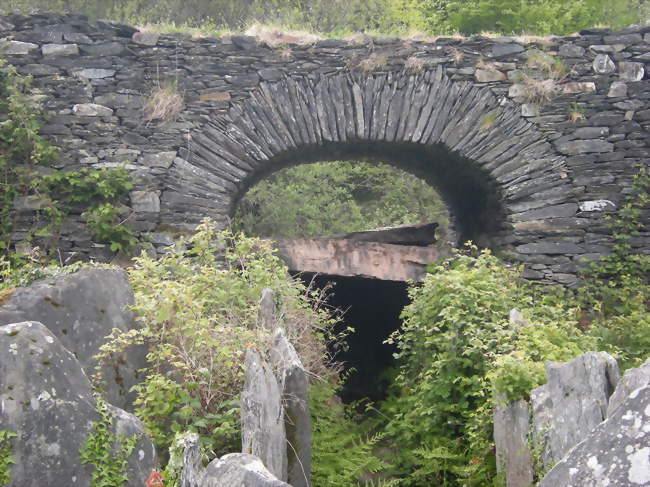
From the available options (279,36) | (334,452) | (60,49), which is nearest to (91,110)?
(60,49)

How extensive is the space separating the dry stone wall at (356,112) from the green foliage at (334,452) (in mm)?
2563

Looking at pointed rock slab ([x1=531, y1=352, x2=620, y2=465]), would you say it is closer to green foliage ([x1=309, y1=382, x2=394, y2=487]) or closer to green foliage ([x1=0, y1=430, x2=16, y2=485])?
green foliage ([x1=309, y1=382, x2=394, y2=487])

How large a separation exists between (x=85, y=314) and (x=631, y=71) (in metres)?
6.52

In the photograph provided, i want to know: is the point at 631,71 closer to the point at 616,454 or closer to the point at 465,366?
the point at 465,366

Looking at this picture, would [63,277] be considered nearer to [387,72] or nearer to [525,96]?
[387,72]

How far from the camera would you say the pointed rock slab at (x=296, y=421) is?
388 cm

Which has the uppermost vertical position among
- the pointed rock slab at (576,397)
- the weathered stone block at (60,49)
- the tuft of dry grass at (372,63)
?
the tuft of dry grass at (372,63)

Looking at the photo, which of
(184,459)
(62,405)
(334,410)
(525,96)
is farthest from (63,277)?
(525,96)

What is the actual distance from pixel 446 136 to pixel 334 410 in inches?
129

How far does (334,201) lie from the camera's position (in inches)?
642

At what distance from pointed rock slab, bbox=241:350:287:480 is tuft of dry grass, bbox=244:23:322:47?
490cm

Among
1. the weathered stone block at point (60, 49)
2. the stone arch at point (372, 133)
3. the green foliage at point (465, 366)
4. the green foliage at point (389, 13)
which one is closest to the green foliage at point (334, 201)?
the green foliage at point (389, 13)

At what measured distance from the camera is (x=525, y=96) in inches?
300

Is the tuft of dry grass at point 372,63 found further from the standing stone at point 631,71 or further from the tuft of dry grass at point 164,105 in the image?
the standing stone at point 631,71
